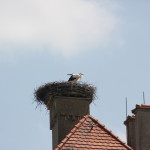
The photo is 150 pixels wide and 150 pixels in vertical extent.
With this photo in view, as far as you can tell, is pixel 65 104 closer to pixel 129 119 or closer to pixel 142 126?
pixel 129 119

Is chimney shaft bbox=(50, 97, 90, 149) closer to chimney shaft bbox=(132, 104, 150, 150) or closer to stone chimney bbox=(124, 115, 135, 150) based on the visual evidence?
stone chimney bbox=(124, 115, 135, 150)

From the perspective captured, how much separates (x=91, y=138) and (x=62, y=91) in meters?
5.24

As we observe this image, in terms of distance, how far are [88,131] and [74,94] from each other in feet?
15.5

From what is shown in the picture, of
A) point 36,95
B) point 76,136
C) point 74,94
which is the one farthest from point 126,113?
point 36,95

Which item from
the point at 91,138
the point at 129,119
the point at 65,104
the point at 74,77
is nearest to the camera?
the point at 91,138

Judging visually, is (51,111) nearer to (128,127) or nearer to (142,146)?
(128,127)

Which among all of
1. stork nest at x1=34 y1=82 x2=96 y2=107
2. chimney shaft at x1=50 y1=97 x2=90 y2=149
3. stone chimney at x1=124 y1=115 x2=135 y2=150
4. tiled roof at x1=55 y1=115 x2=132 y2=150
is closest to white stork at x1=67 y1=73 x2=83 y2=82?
stork nest at x1=34 y1=82 x2=96 y2=107

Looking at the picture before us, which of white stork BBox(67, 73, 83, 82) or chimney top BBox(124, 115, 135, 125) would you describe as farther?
white stork BBox(67, 73, 83, 82)

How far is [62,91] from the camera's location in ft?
80.8

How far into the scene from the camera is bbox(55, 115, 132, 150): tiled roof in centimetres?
1919

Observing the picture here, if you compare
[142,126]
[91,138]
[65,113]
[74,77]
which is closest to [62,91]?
[65,113]

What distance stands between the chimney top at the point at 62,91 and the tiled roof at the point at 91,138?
13.3 ft

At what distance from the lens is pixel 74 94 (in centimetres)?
2459

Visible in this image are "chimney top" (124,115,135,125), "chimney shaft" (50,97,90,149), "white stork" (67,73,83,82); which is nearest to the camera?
"chimney top" (124,115,135,125)
